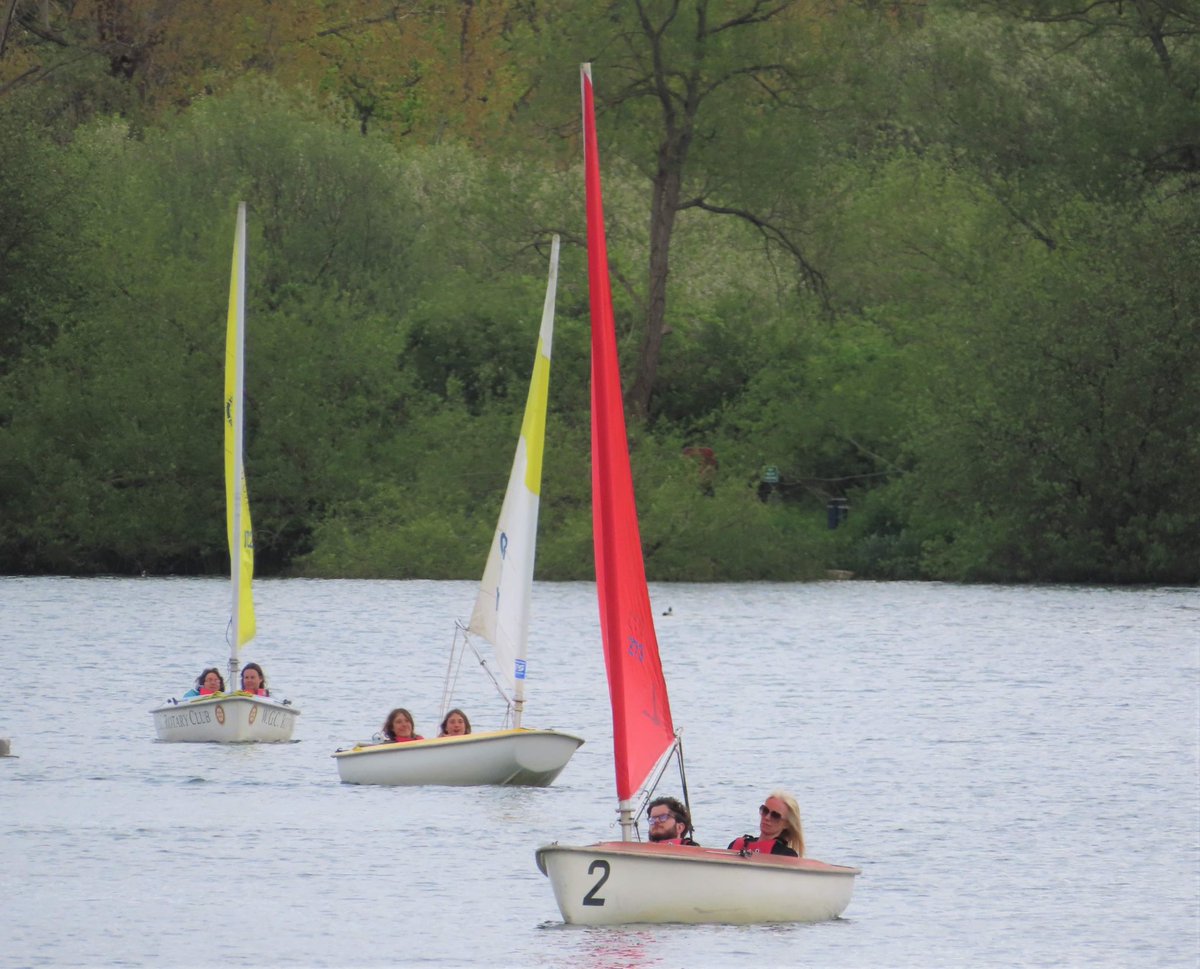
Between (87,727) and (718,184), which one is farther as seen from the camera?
(718,184)

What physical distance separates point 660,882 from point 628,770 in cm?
118

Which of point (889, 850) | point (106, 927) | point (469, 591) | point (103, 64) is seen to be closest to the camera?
point (106, 927)

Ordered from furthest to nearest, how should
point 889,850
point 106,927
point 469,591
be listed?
1. point 469,591
2. point 889,850
3. point 106,927

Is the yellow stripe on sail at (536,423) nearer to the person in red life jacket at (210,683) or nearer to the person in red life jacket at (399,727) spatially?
the person in red life jacket at (399,727)

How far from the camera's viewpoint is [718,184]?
72.4m

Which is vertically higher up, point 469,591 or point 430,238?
point 430,238

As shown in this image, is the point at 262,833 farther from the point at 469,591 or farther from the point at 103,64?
the point at 103,64

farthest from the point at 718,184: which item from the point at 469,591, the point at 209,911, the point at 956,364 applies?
the point at 209,911

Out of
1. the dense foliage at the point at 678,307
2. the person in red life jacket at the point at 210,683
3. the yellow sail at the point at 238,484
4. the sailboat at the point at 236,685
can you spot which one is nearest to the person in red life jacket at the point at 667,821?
the sailboat at the point at 236,685

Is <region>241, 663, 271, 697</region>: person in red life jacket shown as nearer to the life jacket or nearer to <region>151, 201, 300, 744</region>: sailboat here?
<region>151, 201, 300, 744</region>: sailboat

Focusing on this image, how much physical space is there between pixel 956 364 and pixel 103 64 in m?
29.4

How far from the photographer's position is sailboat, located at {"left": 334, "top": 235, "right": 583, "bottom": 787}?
2958 cm

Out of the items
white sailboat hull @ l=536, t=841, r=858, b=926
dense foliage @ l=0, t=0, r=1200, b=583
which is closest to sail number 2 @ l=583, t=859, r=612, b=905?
white sailboat hull @ l=536, t=841, r=858, b=926

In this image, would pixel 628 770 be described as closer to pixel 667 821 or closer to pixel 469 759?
pixel 667 821
